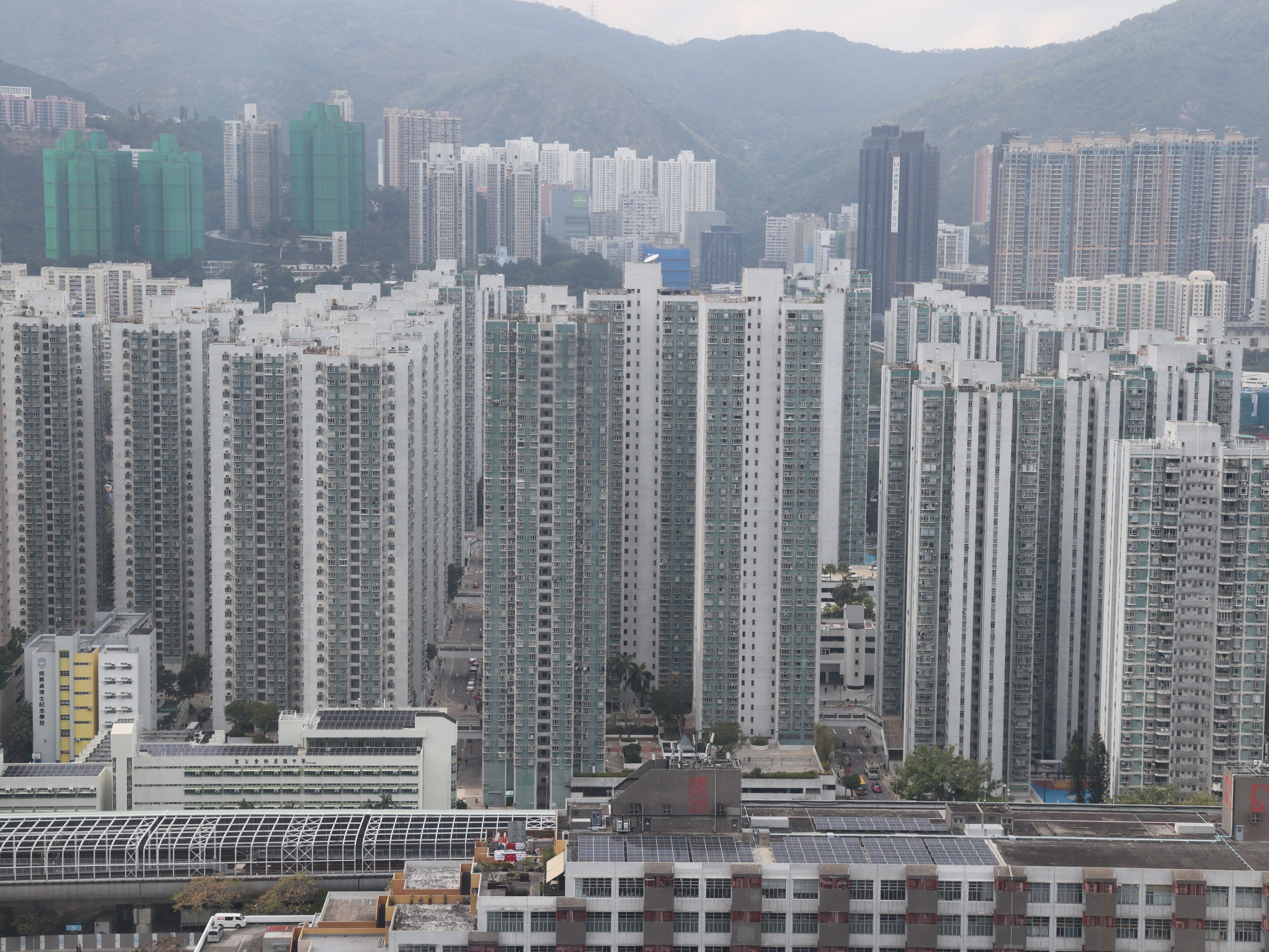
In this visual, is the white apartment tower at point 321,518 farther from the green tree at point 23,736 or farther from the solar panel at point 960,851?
the solar panel at point 960,851

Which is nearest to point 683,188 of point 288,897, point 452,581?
point 452,581

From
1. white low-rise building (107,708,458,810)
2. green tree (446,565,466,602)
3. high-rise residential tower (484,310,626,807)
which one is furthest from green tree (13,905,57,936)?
green tree (446,565,466,602)

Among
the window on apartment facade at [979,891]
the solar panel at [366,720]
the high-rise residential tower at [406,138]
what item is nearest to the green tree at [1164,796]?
the window on apartment facade at [979,891]

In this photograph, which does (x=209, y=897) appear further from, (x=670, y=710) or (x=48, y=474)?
(x=48, y=474)

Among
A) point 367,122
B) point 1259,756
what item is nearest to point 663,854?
point 1259,756

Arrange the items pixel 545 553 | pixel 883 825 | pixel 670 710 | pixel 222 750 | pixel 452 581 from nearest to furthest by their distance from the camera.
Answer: pixel 883 825, pixel 222 750, pixel 545 553, pixel 670 710, pixel 452 581

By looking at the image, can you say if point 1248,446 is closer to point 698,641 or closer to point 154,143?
point 698,641

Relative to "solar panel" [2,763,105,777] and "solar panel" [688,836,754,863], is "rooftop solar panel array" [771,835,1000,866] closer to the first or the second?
"solar panel" [688,836,754,863]
